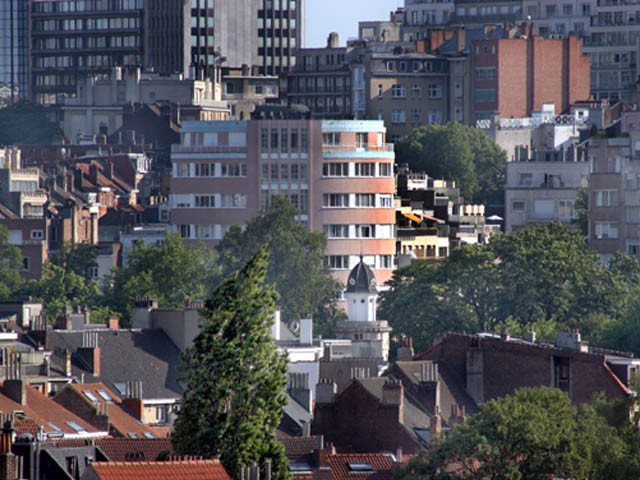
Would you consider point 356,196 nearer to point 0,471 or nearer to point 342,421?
point 342,421

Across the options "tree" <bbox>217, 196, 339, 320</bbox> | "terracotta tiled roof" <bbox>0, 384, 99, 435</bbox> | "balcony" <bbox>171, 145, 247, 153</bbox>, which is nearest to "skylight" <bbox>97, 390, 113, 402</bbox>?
"terracotta tiled roof" <bbox>0, 384, 99, 435</bbox>

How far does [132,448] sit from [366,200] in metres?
97.7

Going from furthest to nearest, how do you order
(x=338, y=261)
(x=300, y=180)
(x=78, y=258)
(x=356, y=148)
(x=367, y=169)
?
(x=78, y=258), (x=356, y=148), (x=300, y=180), (x=367, y=169), (x=338, y=261)

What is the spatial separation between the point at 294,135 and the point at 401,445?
8171 cm

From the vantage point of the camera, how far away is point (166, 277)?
514 ft

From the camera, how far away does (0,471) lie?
59.0m

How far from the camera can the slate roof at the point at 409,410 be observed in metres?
95.0

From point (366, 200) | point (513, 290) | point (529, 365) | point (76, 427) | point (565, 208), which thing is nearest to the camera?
point (76, 427)

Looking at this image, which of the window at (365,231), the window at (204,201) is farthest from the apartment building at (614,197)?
the window at (204,201)

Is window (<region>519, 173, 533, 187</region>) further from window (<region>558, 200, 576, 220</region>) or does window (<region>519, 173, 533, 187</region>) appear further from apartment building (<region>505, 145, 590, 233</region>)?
window (<region>558, 200, 576, 220</region>)

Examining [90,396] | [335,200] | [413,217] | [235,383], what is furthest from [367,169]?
[235,383]

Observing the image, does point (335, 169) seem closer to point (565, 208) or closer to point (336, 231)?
point (336, 231)

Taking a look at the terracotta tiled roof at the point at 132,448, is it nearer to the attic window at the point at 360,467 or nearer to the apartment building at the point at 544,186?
the attic window at the point at 360,467

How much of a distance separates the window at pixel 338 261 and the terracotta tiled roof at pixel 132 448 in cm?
9068
